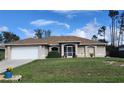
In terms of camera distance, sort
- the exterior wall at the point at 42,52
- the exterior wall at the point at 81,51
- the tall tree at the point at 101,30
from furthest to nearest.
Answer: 1. the tall tree at the point at 101,30
2. the exterior wall at the point at 81,51
3. the exterior wall at the point at 42,52

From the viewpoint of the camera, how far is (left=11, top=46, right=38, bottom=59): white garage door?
37125 millimetres

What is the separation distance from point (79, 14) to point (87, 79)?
88.2 ft

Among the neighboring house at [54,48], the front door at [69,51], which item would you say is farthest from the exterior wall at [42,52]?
the front door at [69,51]

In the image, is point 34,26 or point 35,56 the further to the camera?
point 34,26

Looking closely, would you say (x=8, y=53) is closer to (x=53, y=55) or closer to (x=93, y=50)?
(x=53, y=55)

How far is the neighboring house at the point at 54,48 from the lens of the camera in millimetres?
37562

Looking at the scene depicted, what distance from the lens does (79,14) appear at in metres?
42.0

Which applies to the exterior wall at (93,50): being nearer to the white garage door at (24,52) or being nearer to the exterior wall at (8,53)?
the white garage door at (24,52)

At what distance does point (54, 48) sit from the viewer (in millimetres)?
40250
